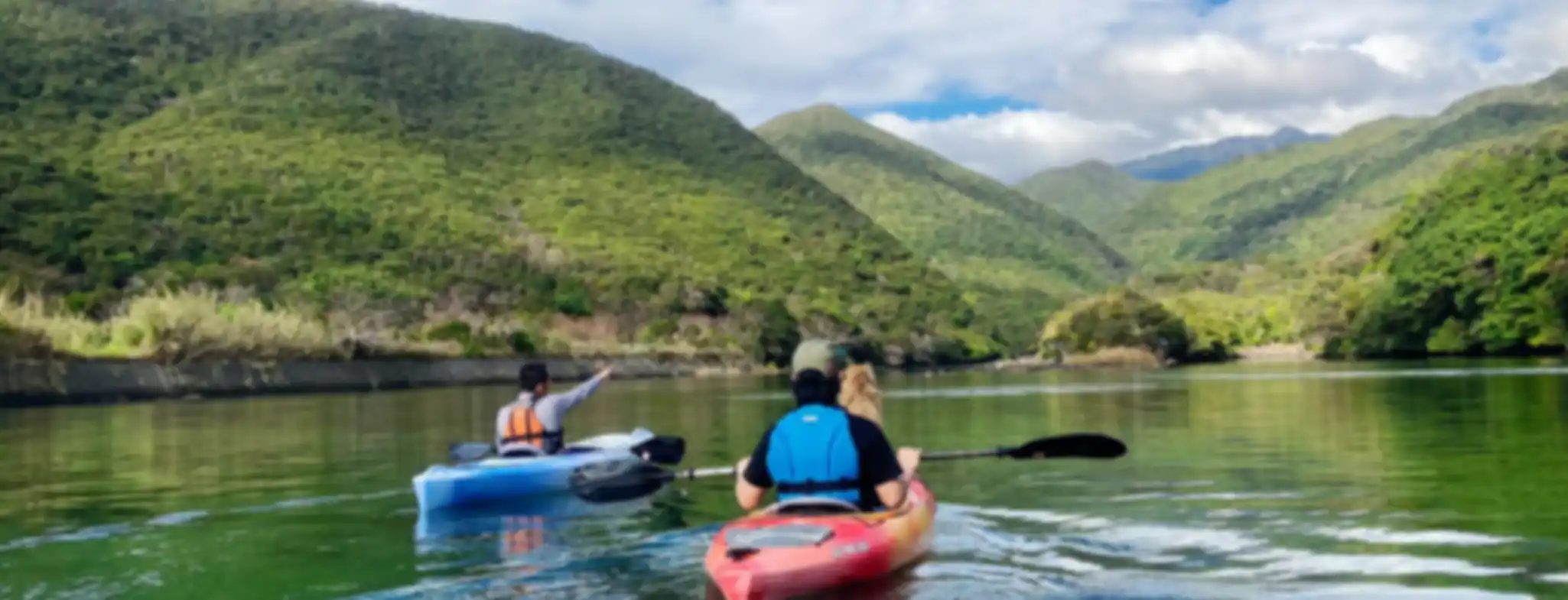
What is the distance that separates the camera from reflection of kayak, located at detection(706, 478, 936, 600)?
11.9 meters

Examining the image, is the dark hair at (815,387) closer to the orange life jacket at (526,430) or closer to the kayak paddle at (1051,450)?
the kayak paddle at (1051,450)

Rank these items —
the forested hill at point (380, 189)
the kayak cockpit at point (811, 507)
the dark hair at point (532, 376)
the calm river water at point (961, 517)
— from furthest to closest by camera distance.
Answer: the forested hill at point (380, 189) < the dark hair at point (532, 376) < the calm river water at point (961, 517) < the kayak cockpit at point (811, 507)

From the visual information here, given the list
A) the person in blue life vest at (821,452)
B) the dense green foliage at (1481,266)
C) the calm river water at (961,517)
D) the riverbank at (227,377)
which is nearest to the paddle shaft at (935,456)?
the calm river water at (961,517)

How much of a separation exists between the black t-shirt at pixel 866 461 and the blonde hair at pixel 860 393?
3.15m

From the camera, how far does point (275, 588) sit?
14.4 m

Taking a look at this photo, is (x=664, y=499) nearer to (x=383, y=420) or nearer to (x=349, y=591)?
(x=349, y=591)

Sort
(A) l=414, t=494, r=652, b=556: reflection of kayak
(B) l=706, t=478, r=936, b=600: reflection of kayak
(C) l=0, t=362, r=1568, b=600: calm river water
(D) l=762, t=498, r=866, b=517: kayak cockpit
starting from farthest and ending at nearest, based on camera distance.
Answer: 1. (A) l=414, t=494, r=652, b=556: reflection of kayak
2. (C) l=0, t=362, r=1568, b=600: calm river water
3. (D) l=762, t=498, r=866, b=517: kayak cockpit
4. (B) l=706, t=478, r=936, b=600: reflection of kayak

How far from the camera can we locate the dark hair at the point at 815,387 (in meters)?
12.8

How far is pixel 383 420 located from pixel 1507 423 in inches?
1110

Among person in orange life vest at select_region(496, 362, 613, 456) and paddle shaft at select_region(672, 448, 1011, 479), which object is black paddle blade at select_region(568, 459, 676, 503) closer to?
paddle shaft at select_region(672, 448, 1011, 479)

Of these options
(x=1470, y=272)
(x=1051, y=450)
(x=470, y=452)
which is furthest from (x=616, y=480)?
(x=1470, y=272)

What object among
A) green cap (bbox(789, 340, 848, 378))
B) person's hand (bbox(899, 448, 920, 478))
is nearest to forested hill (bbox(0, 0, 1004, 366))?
person's hand (bbox(899, 448, 920, 478))

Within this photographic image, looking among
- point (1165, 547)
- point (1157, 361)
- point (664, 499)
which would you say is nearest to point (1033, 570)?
point (1165, 547)

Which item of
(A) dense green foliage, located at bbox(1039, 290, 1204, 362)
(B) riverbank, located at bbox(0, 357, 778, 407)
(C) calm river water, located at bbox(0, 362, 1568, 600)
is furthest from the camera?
(A) dense green foliage, located at bbox(1039, 290, 1204, 362)
